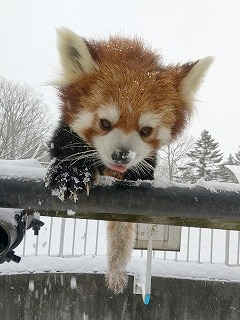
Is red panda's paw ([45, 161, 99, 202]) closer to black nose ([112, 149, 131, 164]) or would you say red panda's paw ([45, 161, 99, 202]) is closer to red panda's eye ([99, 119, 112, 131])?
black nose ([112, 149, 131, 164])

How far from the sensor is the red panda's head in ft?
7.28

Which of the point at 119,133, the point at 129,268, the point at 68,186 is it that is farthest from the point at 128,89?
the point at 129,268

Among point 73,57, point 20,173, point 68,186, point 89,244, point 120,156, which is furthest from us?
point 89,244

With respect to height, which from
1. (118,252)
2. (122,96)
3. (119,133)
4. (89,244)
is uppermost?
(122,96)

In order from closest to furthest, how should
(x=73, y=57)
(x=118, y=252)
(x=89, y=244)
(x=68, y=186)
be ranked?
(x=68, y=186) < (x=73, y=57) < (x=118, y=252) < (x=89, y=244)

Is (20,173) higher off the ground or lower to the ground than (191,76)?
lower

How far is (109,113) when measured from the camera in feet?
7.42

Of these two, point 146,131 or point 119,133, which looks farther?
point 146,131

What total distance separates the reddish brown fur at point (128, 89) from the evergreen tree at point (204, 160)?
21.9 m

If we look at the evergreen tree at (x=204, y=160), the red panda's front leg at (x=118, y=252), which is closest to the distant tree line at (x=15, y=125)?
the evergreen tree at (x=204, y=160)

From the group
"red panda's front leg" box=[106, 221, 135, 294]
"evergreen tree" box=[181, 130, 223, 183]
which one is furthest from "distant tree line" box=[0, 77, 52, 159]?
"red panda's front leg" box=[106, 221, 135, 294]

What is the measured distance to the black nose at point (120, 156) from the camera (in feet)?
6.79

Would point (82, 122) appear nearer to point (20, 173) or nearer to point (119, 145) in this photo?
point (119, 145)

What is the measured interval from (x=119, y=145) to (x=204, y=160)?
26255 mm
